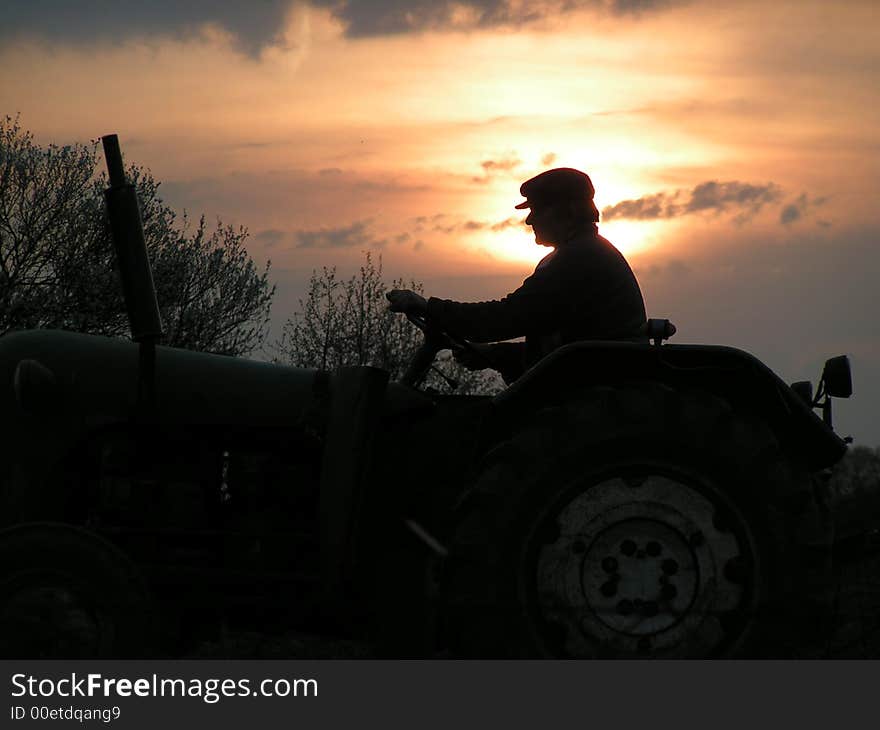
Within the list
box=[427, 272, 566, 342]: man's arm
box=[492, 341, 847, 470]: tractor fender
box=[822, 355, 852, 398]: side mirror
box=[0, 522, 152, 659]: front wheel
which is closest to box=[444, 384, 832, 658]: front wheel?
box=[492, 341, 847, 470]: tractor fender

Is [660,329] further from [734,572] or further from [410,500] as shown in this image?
[410,500]

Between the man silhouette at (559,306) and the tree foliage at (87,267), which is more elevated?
the tree foliage at (87,267)

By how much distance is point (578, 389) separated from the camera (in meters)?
4.09

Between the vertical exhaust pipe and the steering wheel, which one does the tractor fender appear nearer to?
the steering wheel

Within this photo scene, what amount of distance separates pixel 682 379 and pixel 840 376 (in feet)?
2.84

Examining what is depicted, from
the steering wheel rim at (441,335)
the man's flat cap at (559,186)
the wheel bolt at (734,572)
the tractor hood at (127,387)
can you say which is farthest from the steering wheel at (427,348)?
the wheel bolt at (734,572)

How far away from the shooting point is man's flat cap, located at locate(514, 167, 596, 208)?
4910 millimetres

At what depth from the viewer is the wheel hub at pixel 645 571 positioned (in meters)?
3.73

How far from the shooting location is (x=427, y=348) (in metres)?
4.67

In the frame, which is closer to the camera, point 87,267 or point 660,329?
point 660,329

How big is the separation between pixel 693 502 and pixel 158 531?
75.6 inches

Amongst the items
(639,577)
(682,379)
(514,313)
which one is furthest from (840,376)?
(639,577)

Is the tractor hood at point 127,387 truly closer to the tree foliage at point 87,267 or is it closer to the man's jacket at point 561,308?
the man's jacket at point 561,308

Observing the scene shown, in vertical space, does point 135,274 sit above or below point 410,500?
above
